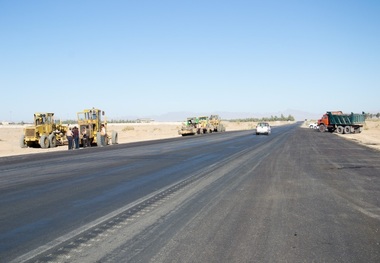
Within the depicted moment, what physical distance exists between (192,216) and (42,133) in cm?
2856

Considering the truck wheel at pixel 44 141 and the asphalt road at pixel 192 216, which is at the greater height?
the truck wheel at pixel 44 141

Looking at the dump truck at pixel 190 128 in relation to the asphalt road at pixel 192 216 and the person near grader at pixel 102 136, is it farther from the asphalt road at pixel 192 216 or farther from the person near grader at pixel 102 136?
the asphalt road at pixel 192 216

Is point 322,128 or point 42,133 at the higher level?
point 42,133

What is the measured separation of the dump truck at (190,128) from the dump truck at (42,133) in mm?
23822

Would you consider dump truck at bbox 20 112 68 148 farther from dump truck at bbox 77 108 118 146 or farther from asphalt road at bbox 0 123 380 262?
asphalt road at bbox 0 123 380 262

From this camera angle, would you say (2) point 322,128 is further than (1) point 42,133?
Yes

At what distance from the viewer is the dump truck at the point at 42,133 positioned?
33531mm

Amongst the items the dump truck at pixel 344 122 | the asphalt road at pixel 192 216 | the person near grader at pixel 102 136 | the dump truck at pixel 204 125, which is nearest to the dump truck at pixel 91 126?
the person near grader at pixel 102 136

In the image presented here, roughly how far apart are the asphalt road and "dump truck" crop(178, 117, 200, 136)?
138 feet

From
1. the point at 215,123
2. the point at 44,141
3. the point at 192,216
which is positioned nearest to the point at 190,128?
the point at 215,123

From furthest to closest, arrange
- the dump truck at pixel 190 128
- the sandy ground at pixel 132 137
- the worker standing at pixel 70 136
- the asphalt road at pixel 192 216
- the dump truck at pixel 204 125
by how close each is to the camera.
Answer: the dump truck at pixel 204 125 → the dump truck at pixel 190 128 → the sandy ground at pixel 132 137 → the worker standing at pixel 70 136 → the asphalt road at pixel 192 216

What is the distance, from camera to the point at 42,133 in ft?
112

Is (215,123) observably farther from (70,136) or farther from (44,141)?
(70,136)

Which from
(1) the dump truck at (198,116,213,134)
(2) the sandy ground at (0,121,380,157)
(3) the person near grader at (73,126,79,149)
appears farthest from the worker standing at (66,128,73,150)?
(1) the dump truck at (198,116,213,134)
